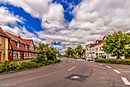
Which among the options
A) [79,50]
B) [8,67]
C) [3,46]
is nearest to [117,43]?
[3,46]

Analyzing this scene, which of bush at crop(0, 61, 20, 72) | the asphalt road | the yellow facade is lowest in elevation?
the asphalt road

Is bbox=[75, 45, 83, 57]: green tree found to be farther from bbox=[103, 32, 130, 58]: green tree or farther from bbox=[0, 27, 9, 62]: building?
bbox=[0, 27, 9, 62]: building

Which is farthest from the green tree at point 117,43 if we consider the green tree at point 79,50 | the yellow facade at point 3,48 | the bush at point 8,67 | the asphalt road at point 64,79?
the green tree at point 79,50

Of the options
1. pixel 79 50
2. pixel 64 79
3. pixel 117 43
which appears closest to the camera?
pixel 64 79

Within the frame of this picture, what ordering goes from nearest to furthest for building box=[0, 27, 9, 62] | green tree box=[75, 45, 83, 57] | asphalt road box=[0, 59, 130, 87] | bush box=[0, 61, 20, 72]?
asphalt road box=[0, 59, 130, 87], bush box=[0, 61, 20, 72], building box=[0, 27, 9, 62], green tree box=[75, 45, 83, 57]

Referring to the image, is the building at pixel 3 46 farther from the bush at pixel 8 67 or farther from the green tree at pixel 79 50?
the green tree at pixel 79 50

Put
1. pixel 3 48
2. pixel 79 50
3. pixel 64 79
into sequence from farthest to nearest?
pixel 79 50 → pixel 3 48 → pixel 64 79

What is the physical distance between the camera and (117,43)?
150 ft

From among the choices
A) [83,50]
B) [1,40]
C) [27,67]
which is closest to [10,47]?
[1,40]

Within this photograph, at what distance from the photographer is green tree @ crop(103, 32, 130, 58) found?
45.6m

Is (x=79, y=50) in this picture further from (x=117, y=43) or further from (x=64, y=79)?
(x=64, y=79)

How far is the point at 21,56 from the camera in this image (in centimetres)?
5116

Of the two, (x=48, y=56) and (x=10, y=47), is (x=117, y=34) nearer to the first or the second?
(x=48, y=56)

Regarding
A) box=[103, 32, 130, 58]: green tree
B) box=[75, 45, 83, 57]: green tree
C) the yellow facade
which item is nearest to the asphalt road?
the yellow facade
